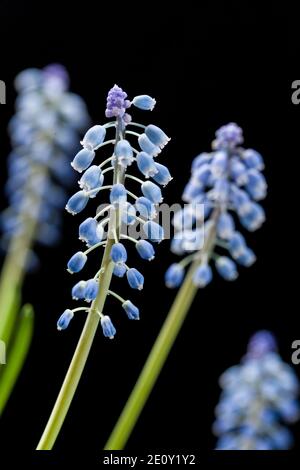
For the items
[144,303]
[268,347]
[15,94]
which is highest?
[15,94]

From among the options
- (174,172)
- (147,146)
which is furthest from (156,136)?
(174,172)

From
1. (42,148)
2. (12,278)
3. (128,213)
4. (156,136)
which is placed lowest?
(128,213)

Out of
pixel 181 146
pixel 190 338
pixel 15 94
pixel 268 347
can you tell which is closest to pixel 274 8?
pixel 181 146

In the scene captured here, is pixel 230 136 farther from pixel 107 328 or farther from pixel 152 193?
pixel 107 328

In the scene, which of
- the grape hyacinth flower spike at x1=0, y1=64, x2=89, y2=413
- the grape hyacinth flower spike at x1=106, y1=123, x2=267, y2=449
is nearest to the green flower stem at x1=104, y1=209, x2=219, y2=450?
the grape hyacinth flower spike at x1=106, y1=123, x2=267, y2=449

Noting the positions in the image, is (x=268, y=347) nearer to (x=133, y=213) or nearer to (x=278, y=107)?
(x=133, y=213)
